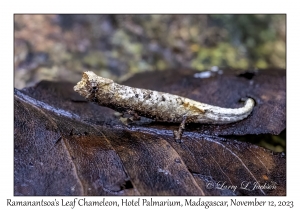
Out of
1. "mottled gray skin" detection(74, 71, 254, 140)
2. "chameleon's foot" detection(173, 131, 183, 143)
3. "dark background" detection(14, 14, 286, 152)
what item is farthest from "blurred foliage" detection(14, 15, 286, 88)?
"chameleon's foot" detection(173, 131, 183, 143)

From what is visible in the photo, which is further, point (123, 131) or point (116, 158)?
point (123, 131)

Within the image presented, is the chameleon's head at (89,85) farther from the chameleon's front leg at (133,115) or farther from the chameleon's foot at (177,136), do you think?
the chameleon's foot at (177,136)

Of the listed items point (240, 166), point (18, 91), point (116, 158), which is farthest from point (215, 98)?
point (18, 91)

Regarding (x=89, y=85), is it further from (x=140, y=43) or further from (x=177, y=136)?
(x=140, y=43)

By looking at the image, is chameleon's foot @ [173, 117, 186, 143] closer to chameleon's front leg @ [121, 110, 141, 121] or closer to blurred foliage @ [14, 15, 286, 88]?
chameleon's front leg @ [121, 110, 141, 121]

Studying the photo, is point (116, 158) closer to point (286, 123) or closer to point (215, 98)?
point (215, 98)

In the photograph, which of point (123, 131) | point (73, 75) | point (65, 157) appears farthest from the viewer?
point (73, 75)

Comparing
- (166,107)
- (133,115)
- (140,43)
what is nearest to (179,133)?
(166,107)
